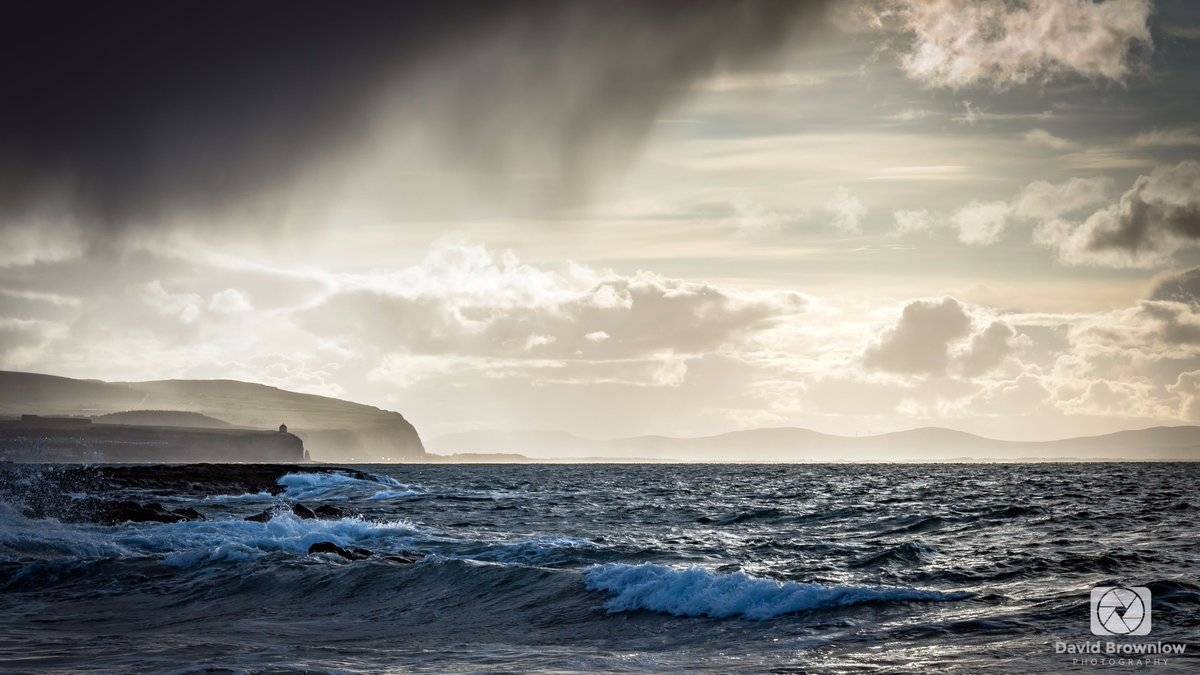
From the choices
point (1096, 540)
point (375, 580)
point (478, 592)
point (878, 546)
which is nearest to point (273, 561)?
point (375, 580)

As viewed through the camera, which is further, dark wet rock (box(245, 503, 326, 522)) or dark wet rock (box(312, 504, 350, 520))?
dark wet rock (box(312, 504, 350, 520))

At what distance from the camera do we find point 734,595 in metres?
19.3

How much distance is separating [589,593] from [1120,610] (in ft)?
34.8

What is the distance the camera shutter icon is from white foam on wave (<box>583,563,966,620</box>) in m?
2.75

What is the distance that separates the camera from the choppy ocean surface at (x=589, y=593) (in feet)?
49.4

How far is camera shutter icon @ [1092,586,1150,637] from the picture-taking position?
16328 millimetres

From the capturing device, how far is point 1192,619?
16703 millimetres

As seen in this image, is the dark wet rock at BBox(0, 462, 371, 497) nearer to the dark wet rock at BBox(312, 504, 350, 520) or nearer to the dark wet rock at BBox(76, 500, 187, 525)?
the dark wet rock at BBox(76, 500, 187, 525)

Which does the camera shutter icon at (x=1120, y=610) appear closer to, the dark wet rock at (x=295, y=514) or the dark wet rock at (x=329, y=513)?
the dark wet rock at (x=295, y=514)

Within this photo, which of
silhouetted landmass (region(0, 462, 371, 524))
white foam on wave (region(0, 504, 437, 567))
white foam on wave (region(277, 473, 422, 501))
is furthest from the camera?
white foam on wave (region(277, 473, 422, 501))

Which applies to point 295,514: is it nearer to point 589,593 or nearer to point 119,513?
point 119,513

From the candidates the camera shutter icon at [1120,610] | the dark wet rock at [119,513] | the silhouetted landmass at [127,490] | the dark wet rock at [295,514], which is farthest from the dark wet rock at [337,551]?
the camera shutter icon at [1120,610]

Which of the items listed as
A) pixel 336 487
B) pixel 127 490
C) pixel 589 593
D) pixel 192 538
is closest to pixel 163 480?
pixel 127 490

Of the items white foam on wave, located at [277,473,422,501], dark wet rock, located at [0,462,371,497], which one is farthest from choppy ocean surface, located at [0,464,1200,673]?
white foam on wave, located at [277,473,422,501]
